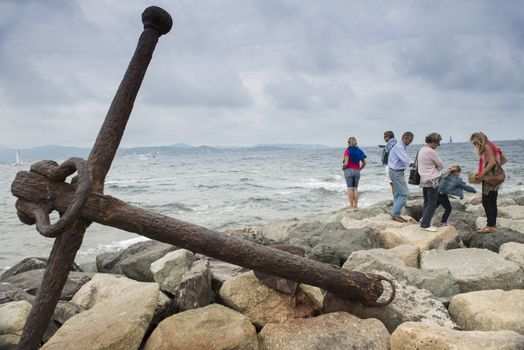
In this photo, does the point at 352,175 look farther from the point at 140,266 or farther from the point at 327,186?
the point at 327,186

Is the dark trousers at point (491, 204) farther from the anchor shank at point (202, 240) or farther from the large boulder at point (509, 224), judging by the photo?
the anchor shank at point (202, 240)

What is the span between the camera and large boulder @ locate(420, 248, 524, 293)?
3.70 m

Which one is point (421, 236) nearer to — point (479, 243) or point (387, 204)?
point (479, 243)

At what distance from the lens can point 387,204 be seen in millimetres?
10211

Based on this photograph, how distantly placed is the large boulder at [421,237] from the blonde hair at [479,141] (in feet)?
4.16

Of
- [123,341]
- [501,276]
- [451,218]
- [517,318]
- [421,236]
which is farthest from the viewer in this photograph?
[451,218]

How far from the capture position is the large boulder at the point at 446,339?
6.91ft

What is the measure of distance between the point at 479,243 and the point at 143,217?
543cm

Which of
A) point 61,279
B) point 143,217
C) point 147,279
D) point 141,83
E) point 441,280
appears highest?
point 141,83

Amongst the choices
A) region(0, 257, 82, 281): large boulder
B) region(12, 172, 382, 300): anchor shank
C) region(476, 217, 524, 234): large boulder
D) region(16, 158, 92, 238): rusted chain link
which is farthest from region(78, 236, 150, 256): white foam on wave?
region(476, 217, 524, 234): large boulder

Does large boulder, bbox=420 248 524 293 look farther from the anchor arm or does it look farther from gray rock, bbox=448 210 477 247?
the anchor arm

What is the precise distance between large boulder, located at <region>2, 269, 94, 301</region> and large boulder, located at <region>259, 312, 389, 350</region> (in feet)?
7.75

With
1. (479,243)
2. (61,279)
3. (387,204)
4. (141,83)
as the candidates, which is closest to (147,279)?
(61,279)

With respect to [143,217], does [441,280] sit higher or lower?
lower
